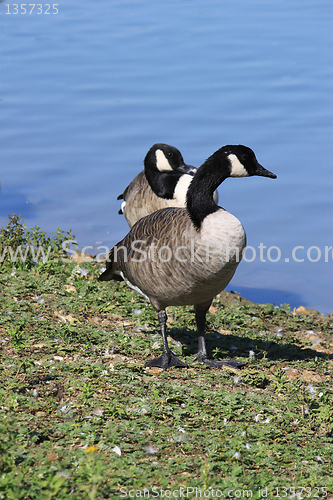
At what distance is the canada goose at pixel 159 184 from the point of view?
819 centimetres

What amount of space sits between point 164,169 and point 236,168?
11.0ft

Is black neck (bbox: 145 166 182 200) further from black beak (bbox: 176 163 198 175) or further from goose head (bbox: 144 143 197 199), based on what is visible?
black beak (bbox: 176 163 198 175)

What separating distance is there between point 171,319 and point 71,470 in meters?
3.95

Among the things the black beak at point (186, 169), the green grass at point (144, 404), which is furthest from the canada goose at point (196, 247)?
the black beak at point (186, 169)

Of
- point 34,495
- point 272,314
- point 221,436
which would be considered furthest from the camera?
point 272,314

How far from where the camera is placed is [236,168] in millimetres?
5316

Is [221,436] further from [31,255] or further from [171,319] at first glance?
[31,255]

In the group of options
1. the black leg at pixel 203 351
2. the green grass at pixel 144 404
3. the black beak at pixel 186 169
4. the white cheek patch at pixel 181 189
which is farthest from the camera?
the black beak at pixel 186 169

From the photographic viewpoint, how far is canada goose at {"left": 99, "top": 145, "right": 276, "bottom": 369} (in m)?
4.93

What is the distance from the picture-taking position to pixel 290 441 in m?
4.17

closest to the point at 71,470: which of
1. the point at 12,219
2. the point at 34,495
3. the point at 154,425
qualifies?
the point at 34,495

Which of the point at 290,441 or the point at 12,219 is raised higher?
the point at 12,219

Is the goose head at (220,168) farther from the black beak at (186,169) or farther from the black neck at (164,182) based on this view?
the black beak at (186,169)

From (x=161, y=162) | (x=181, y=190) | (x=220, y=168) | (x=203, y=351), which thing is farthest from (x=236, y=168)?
(x=161, y=162)
